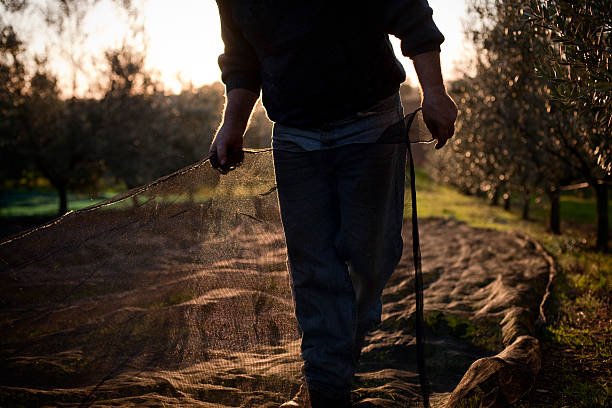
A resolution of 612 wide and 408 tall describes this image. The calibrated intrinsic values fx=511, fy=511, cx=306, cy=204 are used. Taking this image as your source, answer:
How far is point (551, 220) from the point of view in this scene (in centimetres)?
1159

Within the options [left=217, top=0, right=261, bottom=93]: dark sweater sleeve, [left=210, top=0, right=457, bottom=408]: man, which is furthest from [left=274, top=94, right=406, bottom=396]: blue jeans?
[left=217, top=0, right=261, bottom=93]: dark sweater sleeve

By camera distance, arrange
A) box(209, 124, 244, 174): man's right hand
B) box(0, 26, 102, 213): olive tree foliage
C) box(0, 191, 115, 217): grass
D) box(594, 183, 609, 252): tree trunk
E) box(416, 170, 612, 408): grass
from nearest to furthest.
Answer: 1. box(209, 124, 244, 174): man's right hand
2. box(416, 170, 612, 408): grass
3. box(594, 183, 609, 252): tree trunk
4. box(0, 26, 102, 213): olive tree foliage
5. box(0, 191, 115, 217): grass

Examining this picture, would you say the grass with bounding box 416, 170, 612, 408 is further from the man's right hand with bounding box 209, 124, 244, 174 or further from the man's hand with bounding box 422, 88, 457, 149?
the man's right hand with bounding box 209, 124, 244, 174

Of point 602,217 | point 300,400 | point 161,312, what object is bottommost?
point 300,400

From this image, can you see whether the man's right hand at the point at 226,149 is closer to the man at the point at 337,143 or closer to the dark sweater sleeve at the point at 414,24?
the man at the point at 337,143

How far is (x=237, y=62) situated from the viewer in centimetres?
289

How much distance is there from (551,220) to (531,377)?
9.56 meters

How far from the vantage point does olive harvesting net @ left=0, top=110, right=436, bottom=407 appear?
2.57 metres

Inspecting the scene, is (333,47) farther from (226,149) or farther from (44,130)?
(44,130)

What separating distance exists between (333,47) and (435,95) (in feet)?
1.74

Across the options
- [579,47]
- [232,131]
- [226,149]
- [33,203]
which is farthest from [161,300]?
[33,203]

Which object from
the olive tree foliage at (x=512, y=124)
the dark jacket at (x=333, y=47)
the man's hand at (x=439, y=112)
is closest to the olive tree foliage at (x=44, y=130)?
the olive tree foliage at (x=512, y=124)

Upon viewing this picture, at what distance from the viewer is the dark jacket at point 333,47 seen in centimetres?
238

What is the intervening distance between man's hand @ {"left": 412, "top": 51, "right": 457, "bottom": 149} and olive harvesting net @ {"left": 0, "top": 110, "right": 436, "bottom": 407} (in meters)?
0.16
